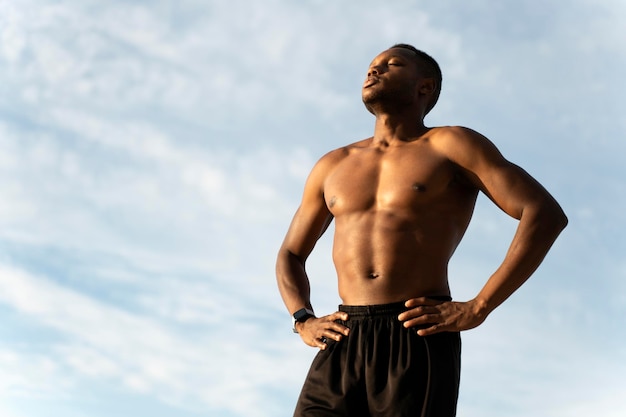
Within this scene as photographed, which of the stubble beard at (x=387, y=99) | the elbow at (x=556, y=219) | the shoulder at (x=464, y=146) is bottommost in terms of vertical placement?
the elbow at (x=556, y=219)

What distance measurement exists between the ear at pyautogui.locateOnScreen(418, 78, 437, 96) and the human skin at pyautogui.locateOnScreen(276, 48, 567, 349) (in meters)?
0.10

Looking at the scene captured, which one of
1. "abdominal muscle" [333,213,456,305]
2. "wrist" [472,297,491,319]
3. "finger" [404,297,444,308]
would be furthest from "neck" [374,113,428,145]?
"wrist" [472,297,491,319]

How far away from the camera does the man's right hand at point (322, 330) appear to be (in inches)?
201

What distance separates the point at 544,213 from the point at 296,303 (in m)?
1.53

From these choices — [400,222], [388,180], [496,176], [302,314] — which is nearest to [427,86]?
[388,180]

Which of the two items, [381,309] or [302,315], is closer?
[381,309]

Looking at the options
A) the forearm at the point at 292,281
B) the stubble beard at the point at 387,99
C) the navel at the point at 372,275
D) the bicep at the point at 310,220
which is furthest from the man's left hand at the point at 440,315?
the stubble beard at the point at 387,99

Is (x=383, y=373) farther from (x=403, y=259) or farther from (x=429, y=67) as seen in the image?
(x=429, y=67)

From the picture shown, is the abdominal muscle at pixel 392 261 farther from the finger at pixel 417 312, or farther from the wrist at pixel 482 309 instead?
the wrist at pixel 482 309

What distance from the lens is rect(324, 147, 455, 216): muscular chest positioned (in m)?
5.21

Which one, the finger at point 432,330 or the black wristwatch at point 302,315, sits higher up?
the black wristwatch at point 302,315

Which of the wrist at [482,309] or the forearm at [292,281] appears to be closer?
the wrist at [482,309]

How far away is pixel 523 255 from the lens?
4.84 metres

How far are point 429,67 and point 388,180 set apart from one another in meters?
1.05
